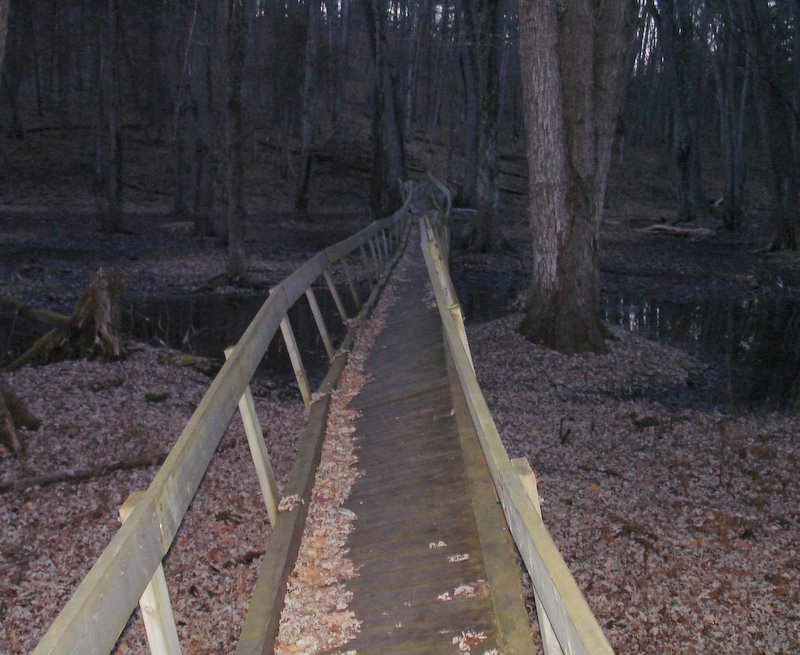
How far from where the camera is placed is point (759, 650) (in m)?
5.10

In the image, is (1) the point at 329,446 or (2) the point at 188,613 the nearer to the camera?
(2) the point at 188,613

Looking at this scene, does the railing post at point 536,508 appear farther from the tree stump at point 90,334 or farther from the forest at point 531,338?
the tree stump at point 90,334

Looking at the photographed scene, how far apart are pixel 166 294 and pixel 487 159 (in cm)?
1062

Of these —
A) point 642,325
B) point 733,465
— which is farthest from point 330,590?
point 642,325

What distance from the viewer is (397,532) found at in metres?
4.88

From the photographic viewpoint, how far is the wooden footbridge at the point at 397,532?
217 centimetres

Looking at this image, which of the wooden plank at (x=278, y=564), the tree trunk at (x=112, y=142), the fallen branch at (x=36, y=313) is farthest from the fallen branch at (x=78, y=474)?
the tree trunk at (x=112, y=142)

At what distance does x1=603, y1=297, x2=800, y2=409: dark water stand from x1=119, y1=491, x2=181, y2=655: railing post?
9310mm

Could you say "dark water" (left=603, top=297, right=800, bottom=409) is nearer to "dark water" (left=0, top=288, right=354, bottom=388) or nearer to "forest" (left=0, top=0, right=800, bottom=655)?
"forest" (left=0, top=0, right=800, bottom=655)

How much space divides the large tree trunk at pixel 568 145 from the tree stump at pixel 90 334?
6.00 m

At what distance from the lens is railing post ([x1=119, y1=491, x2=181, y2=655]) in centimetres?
255

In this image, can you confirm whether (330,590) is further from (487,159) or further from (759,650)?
(487,159)

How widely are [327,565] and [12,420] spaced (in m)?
3.95

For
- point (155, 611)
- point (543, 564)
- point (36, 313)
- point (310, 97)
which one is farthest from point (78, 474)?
point (310, 97)
